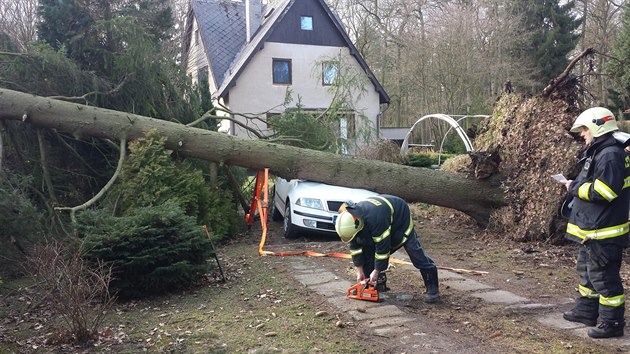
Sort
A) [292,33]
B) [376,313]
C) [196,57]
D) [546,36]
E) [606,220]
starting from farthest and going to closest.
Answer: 1. [546,36]
2. [196,57]
3. [292,33]
4. [376,313]
5. [606,220]

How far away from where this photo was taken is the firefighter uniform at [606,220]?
407cm

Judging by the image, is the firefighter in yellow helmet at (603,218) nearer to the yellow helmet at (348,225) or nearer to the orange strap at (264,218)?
the yellow helmet at (348,225)

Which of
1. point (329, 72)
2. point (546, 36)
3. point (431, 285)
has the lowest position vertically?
point (431, 285)

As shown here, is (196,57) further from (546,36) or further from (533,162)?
(533,162)

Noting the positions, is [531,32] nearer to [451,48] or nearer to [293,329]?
→ [451,48]

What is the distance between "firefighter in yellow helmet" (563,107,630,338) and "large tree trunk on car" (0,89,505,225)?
13.7 feet

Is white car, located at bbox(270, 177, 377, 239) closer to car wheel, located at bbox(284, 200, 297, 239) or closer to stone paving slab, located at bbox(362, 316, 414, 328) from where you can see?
car wheel, located at bbox(284, 200, 297, 239)

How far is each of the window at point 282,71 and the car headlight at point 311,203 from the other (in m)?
15.2

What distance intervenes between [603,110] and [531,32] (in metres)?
28.5

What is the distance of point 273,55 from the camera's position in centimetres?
2281

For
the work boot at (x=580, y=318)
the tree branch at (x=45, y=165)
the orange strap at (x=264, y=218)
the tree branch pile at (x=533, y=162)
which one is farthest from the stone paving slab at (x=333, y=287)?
the tree branch at (x=45, y=165)

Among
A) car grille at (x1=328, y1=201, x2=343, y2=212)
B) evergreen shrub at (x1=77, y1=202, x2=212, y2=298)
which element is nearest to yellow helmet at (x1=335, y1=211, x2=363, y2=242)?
evergreen shrub at (x1=77, y1=202, x2=212, y2=298)

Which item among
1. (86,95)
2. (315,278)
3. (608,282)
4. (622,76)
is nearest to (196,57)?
(86,95)

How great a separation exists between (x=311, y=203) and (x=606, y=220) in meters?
4.93
